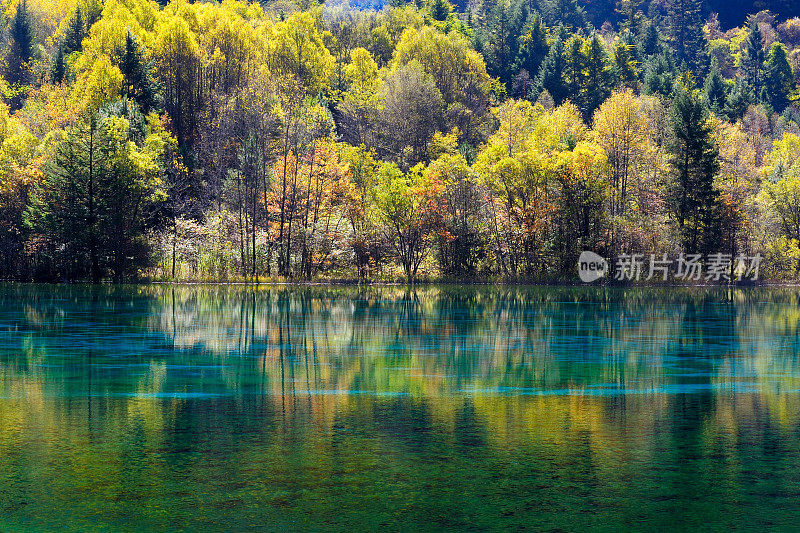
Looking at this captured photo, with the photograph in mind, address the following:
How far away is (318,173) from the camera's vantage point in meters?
70.6

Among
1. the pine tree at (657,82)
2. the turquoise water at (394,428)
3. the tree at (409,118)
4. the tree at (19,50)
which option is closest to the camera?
the turquoise water at (394,428)

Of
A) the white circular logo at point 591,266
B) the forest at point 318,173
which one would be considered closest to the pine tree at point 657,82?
the forest at point 318,173

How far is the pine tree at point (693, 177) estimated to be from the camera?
71.7m

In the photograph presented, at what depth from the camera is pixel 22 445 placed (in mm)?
13055

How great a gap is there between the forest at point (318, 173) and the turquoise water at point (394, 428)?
3322cm

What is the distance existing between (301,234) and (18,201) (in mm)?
21808

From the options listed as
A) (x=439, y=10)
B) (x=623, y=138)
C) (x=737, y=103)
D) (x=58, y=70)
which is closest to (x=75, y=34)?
(x=58, y=70)

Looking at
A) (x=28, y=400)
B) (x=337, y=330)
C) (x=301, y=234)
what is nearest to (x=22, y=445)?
(x=28, y=400)

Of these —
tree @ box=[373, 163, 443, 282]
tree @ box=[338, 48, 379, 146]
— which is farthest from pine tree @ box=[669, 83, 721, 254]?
tree @ box=[338, 48, 379, 146]

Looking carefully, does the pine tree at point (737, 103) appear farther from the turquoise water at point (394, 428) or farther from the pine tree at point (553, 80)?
the turquoise water at point (394, 428)

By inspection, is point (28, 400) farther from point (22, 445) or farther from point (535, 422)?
point (535, 422)

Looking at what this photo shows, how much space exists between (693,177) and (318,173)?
32783 millimetres

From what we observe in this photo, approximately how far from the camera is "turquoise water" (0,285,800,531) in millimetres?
10227

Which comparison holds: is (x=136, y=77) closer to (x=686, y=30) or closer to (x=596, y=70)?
(x=596, y=70)
